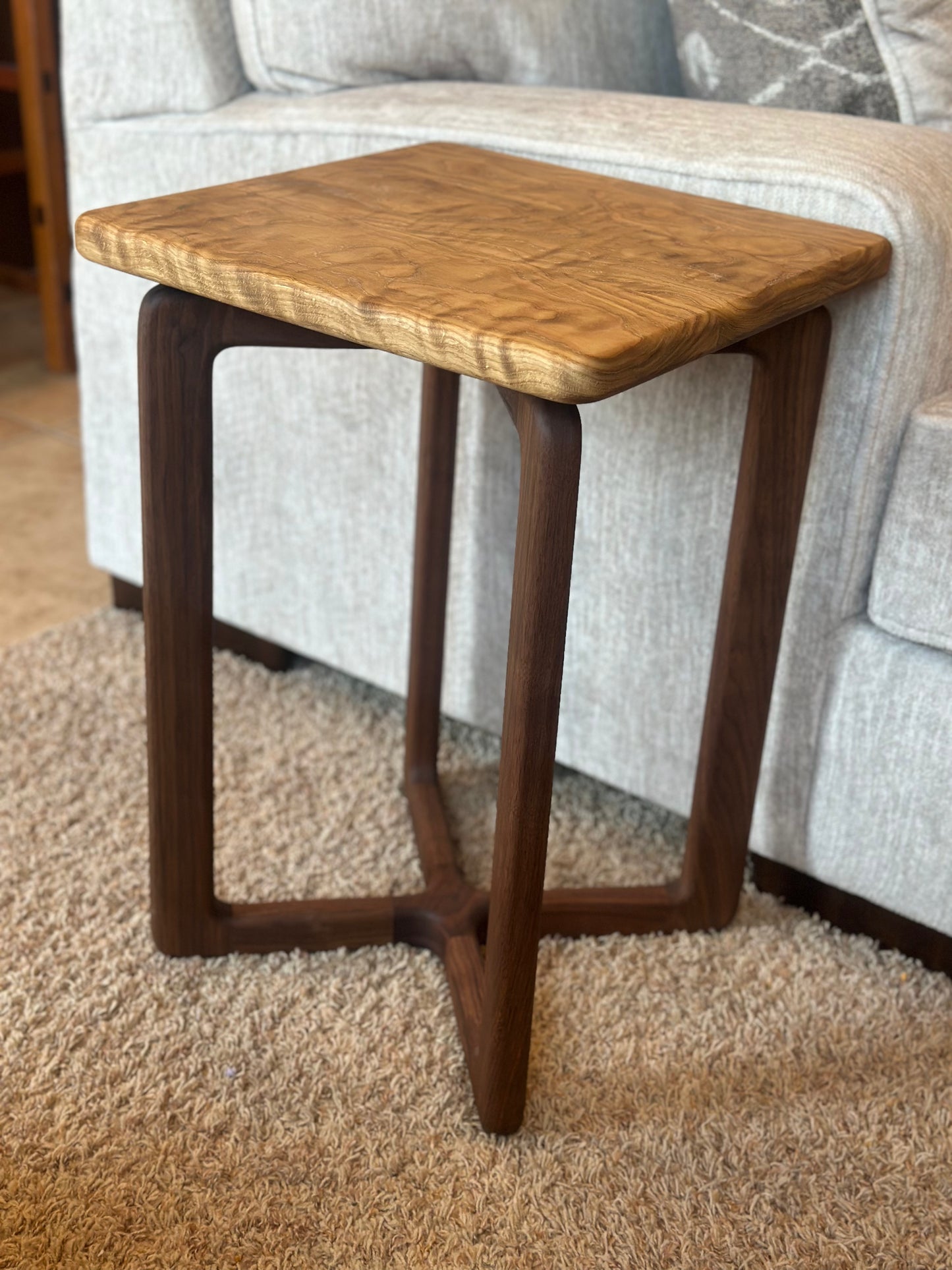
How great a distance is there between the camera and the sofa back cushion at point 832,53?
1.05m

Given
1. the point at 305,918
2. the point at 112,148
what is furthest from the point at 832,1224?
→ the point at 112,148

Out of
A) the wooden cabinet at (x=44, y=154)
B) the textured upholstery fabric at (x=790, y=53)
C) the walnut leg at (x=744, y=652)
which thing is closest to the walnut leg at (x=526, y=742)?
the walnut leg at (x=744, y=652)

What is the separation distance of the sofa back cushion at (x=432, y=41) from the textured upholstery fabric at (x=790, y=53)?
0.40 feet

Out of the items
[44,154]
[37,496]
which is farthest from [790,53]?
[44,154]

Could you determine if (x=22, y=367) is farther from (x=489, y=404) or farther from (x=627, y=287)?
(x=627, y=287)

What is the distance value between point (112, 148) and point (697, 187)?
1.99ft

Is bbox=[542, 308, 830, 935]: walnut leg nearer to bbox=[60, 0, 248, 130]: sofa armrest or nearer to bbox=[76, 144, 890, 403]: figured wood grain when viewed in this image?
bbox=[76, 144, 890, 403]: figured wood grain

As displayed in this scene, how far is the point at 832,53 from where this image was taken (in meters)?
1.09

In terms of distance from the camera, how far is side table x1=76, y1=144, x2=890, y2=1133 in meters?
0.67

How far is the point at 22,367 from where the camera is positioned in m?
2.21

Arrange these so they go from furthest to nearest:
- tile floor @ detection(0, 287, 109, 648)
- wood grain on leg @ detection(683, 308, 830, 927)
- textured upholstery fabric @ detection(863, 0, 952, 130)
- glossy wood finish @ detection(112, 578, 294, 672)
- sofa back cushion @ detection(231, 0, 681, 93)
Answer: tile floor @ detection(0, 287, 109, 648), glossy wood finish @ detection(112, 578, 294, 672), sofa back cushion @ detection(231, 0, 681, 93), textured upholstery fabric @ detection(863, 0, 952, 130), wood grain on leg @ detection(683, 308, 830, 927)

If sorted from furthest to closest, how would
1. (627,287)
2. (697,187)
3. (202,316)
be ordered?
(697,187)
(202,316)
(627,287)

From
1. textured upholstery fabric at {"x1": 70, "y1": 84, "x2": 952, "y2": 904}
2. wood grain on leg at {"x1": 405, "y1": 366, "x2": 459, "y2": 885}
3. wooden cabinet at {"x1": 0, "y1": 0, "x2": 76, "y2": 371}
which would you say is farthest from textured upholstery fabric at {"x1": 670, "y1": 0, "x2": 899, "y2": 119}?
wooden cabinet at {"x1": 0, "y1": 0, "x2": 76, "y2": 371}

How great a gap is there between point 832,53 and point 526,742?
682 mm
